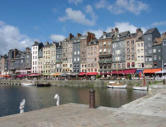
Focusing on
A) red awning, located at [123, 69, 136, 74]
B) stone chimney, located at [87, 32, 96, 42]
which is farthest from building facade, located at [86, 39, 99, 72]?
red awning, located at [123, 69, 136, 74]

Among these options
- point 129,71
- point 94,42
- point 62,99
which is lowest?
point 62,99

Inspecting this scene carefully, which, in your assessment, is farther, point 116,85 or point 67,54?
point 67,54

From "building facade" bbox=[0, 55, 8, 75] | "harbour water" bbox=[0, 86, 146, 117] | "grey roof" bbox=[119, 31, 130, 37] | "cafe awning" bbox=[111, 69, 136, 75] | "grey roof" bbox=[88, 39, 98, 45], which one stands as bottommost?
"harbour water" bbox=[0, 86, 146, 117]

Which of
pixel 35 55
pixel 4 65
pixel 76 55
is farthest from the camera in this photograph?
pixel 4 65

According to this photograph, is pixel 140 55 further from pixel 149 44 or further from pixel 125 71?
pixel 125 71

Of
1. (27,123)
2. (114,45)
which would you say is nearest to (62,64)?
(114,45)

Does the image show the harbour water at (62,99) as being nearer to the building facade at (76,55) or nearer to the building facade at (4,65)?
the building facade at (76,55)

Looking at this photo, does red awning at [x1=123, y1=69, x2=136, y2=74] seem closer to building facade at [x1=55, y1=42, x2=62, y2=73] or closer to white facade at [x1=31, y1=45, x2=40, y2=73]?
building facade at [x1=55, y1=42, x2=62, y2=73]

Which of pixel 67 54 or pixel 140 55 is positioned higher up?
pixel 67 54

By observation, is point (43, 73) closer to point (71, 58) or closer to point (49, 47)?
point (49, 47)

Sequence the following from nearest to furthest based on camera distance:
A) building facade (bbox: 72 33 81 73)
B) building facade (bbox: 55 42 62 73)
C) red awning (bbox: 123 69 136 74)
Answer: red awning (bbox: 123 69 136 74) → building facade (bbox: 72 33 81 73) → building facade (bbox: 55 42 62 73)

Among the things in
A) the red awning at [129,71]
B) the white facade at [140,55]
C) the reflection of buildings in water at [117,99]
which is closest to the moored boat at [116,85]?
the red awning at [129,71]

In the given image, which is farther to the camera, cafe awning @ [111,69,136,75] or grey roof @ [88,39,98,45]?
grey roof @ [88,39,98,45]

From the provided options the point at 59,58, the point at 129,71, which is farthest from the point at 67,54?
the point at 129,71
